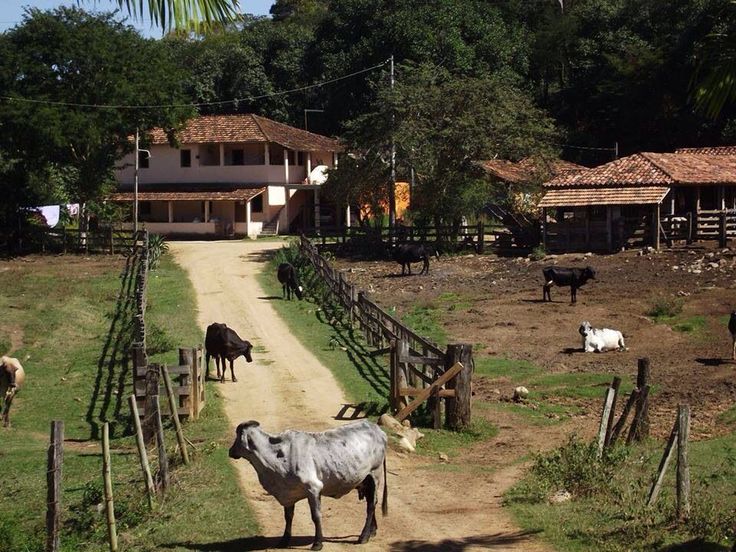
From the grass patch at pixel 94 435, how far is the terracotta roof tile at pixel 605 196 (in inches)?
641

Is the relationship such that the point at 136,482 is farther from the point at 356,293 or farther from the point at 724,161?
the point at 724,161

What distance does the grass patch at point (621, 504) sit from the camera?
34.3 feet

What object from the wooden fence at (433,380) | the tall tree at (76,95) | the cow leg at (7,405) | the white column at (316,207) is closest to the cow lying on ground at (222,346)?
the wooden fence at (433,380)

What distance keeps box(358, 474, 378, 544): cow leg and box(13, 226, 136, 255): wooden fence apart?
38.2 meters

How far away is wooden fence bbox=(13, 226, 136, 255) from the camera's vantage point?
48031 millimetres

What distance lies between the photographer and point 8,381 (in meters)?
19.0

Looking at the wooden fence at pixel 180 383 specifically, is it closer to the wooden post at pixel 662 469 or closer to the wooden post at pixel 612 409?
the wooden post at pixel 612 409

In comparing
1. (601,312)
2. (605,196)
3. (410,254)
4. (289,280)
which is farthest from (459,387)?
(605,196)

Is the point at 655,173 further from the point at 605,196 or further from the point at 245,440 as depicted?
the point at 245,440

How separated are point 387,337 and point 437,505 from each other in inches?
368

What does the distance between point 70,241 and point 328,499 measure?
38450 mm

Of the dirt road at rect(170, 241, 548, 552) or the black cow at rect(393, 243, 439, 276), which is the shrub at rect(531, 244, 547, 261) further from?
the dirt road at rect(170, 241, 548, 552)

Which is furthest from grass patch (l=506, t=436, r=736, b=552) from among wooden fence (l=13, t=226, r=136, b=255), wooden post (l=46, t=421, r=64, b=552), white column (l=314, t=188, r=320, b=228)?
white column (l=314, t=188, r=320, b=228)

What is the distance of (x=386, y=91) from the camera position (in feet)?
152
